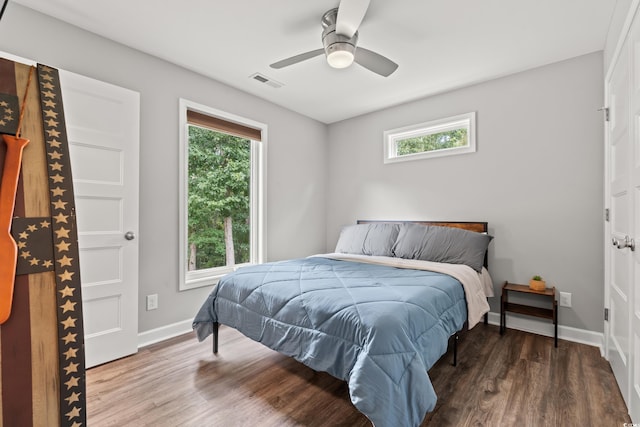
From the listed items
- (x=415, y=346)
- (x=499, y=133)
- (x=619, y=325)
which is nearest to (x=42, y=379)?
(x=415, y=346)

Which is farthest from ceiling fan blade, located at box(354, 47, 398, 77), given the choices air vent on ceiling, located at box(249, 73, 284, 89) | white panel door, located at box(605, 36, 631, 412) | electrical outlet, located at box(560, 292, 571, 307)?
electrical outlet, located at box(560, 292, 571, 307)

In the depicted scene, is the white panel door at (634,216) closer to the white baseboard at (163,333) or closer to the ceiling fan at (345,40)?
the ceiling fan at (345,40)

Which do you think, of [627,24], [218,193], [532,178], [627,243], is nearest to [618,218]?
[627,243]

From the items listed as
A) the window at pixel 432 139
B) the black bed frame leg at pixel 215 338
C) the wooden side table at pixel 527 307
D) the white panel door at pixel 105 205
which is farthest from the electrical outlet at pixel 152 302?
the wooden side table at pixel 527 307

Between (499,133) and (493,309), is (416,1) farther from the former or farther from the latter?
(493,309)

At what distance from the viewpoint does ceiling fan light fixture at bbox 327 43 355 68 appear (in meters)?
2.03

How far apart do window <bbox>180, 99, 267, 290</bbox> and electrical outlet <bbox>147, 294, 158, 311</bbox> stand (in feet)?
0.82

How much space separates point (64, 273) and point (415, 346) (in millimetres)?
1464

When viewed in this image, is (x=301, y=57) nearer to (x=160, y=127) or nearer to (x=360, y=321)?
(x=160, y=127)

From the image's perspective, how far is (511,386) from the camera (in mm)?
1929

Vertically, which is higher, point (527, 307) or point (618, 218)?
point (618, 218)

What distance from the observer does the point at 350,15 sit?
6.02ft

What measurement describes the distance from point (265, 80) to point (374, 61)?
137cm

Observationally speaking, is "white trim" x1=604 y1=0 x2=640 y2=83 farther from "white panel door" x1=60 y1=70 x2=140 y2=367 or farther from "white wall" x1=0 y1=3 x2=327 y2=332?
"white panel door" x1=60 y1=70 x2=140 y2=367
